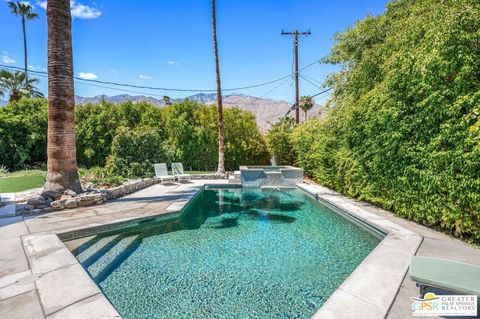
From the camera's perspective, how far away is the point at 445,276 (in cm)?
298

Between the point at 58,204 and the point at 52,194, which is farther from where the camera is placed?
the point at 52,194

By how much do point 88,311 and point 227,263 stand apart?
271 centimetres

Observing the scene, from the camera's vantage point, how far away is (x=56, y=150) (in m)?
8.30

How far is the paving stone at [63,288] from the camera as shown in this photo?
3131 mm

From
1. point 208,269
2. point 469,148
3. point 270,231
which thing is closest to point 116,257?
point 208,269

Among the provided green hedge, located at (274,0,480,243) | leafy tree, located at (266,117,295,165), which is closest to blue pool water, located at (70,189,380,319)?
green hedge, located at (274,0,480,243)

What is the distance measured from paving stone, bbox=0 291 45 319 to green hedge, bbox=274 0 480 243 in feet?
21.9

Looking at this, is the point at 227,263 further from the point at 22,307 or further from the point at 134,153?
the point at 134,153

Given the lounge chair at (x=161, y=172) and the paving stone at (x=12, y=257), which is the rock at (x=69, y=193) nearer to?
the paving stone at (x=12, y=257)

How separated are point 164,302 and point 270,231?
3968 millimetres

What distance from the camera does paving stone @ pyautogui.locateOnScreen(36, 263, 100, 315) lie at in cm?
313

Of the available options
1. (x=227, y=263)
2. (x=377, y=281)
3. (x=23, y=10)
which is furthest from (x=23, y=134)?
(x=377, y=281)

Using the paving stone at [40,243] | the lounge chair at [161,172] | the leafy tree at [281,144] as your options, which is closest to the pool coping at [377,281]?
the paving stone at [40,243]

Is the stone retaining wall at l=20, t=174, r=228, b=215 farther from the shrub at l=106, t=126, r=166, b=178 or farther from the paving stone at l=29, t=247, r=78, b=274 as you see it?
the shrub at l=106, t=126, r=166, b=178
